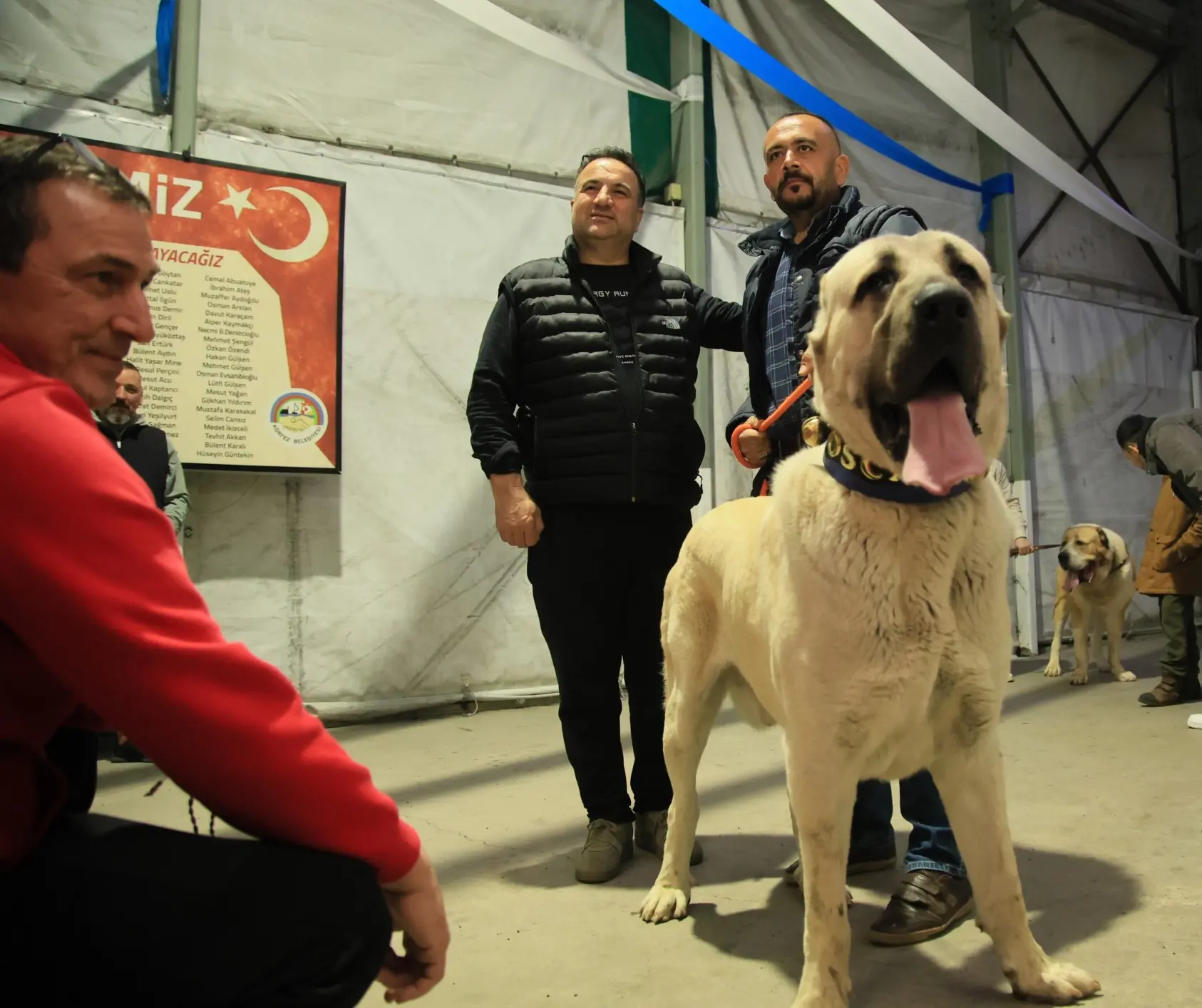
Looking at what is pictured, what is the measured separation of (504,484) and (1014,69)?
299 inches

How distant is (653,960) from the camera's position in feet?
6.07

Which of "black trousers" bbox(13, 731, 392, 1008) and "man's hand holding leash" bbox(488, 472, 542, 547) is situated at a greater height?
"man's hand holding leash" bbox(488, 472, 542, 547)

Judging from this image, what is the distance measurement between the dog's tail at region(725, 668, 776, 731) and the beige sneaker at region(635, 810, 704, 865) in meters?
0.54

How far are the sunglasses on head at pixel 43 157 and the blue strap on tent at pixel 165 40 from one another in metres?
4.35

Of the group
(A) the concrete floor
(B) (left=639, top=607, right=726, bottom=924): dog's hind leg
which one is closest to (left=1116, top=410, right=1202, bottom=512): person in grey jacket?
(A) the concrete floor

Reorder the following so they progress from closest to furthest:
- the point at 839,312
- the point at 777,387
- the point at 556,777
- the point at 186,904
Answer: the point at 186,904, the point at 839,312, the point at 777,387, the point at 556,777

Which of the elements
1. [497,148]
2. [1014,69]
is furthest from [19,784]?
[1014,69]

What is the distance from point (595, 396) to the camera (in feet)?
8.50

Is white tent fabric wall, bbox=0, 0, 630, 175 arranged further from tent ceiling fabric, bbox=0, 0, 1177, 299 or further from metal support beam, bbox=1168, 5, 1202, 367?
metal support beam, bbox=1168, 5, 1202, 367

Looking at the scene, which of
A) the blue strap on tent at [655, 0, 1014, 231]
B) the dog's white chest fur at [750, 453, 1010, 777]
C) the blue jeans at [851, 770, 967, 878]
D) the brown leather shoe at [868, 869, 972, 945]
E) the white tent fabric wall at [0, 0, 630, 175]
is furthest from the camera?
the white tent fabric wall at [0, 0, 630, 175]

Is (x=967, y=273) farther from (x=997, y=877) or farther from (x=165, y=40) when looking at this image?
(x=165, y=40)

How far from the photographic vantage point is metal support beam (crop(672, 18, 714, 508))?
5.81 m

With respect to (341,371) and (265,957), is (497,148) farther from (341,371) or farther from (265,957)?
(265,957)

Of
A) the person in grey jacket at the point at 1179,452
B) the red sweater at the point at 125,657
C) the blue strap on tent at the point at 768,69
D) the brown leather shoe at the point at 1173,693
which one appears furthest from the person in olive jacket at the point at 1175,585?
the red sweater at the point at 125,657
